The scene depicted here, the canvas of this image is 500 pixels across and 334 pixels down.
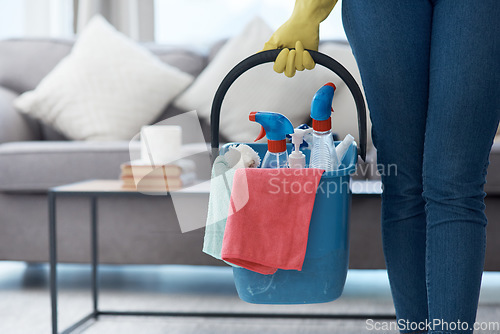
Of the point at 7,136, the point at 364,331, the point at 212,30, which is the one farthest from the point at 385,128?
the point at 212,30

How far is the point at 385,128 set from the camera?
837mm

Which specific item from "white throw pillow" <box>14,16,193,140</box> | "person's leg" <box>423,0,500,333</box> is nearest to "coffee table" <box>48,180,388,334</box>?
"person's leg" <box>423,0,500,333</box>

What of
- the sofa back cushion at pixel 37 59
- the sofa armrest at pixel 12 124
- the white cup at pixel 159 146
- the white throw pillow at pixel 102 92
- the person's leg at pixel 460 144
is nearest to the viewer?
the person's leg at pixel 460 144

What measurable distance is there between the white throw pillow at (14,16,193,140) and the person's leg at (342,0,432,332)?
1.29 metres

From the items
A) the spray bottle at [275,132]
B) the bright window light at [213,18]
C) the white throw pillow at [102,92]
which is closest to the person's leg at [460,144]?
the spray bottle at [275,132]

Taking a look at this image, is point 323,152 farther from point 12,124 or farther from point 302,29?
point 12,124

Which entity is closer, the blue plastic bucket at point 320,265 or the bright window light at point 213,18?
the blue plastic bucket at point 320,265

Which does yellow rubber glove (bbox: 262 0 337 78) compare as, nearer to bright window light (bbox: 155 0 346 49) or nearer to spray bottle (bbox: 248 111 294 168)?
spray bottle (bbox: 248 111 294 168)

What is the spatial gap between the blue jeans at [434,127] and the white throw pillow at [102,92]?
50.7 inches

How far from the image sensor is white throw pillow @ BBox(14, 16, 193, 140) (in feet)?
6.47

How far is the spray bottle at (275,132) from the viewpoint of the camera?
2.67 ft

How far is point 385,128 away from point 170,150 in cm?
70

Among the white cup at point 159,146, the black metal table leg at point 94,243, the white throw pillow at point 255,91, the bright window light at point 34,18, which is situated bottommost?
the black metal table leg at point 94,243

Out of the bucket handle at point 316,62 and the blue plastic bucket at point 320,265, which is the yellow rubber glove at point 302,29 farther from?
the blue plastic bucket at point 320,265
